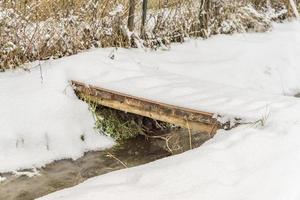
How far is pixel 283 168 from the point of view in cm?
333

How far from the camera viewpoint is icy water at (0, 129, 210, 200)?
15.3 feet

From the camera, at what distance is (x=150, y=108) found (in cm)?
518

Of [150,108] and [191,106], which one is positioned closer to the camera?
[191,106]

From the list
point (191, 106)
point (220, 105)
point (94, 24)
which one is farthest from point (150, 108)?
point (94, 24)

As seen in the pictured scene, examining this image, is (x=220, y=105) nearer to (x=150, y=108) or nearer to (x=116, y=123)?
(x=150, y=108)

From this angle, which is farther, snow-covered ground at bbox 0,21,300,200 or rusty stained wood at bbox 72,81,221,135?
rusty stained wood at bbox 72,81,221,135

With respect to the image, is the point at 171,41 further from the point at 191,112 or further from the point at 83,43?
the point at 191,112

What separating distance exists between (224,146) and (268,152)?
0.95 ft

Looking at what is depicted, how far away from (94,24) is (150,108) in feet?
6.14

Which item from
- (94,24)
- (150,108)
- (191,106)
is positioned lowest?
(150,108)

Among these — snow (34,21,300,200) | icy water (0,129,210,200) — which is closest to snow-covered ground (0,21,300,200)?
snow (34,21,300,200)

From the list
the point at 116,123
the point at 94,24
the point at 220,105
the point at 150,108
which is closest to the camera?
the point at 220,105

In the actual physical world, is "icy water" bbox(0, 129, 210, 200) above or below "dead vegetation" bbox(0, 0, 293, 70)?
below

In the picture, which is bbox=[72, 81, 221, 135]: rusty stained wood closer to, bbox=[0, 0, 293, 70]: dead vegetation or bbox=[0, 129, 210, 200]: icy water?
bbox=[0, 129, 210, 200]: icy water
